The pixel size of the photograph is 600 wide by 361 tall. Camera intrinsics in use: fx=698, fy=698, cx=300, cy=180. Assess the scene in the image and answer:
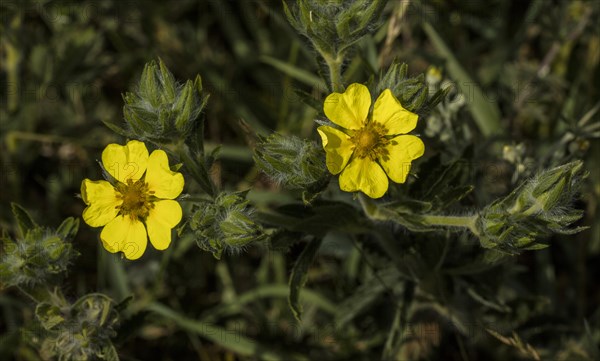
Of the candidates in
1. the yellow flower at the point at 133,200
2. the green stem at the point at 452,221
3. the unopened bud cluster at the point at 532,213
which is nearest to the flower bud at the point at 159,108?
the yellow flower at the point at 133,200

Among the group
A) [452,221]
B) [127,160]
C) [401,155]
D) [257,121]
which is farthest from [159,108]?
[257,121]

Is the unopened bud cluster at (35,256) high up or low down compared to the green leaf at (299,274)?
down

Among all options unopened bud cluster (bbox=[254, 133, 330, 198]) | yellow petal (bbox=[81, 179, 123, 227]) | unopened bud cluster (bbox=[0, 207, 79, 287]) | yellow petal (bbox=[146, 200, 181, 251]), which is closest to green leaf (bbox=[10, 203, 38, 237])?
unopened bud cluster (bbox=[0, 207, 79, 287])

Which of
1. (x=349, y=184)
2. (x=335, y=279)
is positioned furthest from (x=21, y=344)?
(x=349, y=184)

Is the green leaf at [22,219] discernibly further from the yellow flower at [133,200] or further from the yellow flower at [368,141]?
the yellow flower at [368,141]

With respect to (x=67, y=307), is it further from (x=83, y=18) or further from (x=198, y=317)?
(x=83, y=18)

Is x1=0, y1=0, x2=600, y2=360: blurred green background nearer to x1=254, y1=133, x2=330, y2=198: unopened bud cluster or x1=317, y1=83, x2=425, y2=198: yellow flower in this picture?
x1=317, y1=83, x2=425, y2=198: yellow flower
